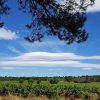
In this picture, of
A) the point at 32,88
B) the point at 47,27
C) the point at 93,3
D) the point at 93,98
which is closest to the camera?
the point at 93,3

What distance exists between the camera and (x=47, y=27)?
18.9 meters

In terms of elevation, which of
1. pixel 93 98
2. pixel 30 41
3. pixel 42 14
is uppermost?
pixel 42 14

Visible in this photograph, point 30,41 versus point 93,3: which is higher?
point 93,3

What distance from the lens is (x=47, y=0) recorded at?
18.3m

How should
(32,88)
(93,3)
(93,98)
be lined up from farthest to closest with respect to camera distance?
1. (32,88)
2. (93,98)
3. (93,3)

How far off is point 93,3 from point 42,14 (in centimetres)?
246

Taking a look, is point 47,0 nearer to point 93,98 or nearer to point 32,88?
point 93,98

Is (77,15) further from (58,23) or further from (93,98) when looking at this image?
(93,98)

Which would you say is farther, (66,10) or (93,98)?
(93,98)

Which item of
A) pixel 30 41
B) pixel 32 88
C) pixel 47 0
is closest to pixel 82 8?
pixel 47 0

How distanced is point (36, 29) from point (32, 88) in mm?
22810

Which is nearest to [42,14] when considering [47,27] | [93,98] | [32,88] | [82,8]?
[47,27]

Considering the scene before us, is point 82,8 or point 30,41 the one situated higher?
point 82,8

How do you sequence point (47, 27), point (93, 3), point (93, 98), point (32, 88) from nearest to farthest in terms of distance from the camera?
point (93, 3)
point (47, 27)
point (93, 98)
point (32, 88)
